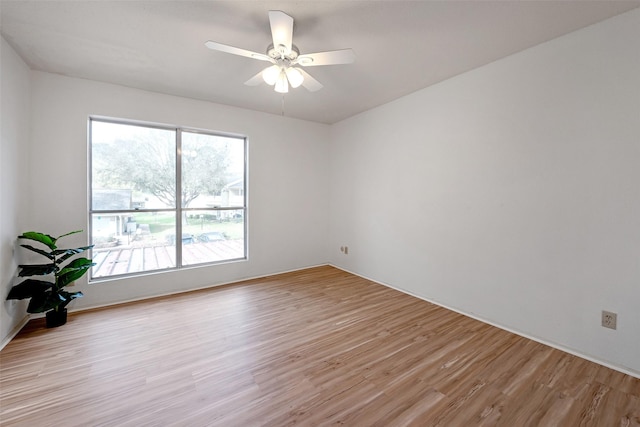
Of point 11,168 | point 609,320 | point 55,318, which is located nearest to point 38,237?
point 11,168

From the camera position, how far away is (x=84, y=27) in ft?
6.76

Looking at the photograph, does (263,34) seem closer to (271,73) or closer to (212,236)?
(271,73)

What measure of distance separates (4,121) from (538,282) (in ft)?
16.3

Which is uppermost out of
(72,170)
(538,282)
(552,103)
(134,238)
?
(552,103)

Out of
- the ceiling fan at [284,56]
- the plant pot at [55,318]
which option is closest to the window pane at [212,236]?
the plant pot at [55,318]

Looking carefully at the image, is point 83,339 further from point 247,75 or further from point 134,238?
point 247,75

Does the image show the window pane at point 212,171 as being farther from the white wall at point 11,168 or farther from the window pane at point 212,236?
the white wall at point 11,168

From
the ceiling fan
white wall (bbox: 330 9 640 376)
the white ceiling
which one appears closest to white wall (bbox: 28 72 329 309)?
the white ceiling

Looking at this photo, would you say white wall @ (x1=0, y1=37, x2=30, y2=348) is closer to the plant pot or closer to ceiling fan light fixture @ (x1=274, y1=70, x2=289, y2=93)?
the plant pot

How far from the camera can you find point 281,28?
1.81m

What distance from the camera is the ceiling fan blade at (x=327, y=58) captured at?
1912mm

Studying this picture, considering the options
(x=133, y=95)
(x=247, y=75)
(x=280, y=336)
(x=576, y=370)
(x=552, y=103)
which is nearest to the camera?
(x=576, y=370)

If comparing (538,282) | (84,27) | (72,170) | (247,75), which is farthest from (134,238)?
(538,282)

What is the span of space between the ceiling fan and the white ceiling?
165mm
